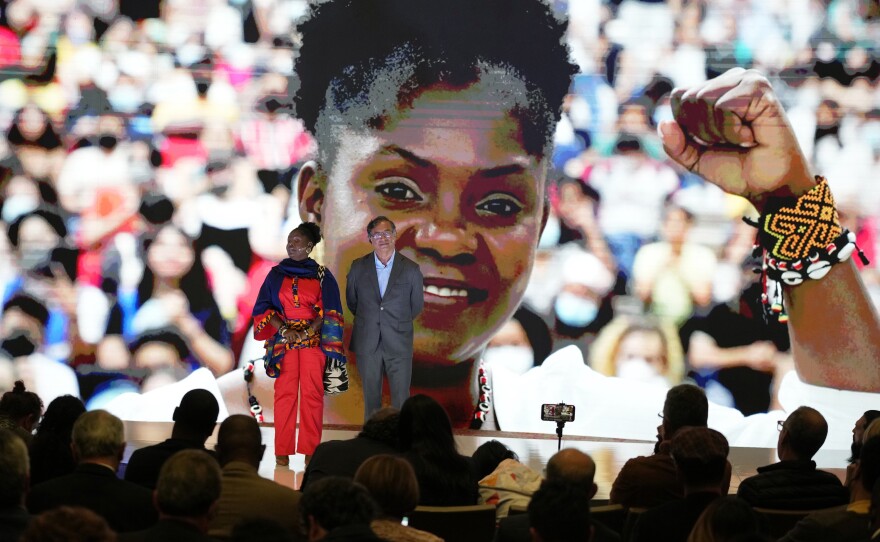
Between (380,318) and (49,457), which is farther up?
(380,318)

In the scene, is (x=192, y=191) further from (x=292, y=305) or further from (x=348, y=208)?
(x=292, y=305)

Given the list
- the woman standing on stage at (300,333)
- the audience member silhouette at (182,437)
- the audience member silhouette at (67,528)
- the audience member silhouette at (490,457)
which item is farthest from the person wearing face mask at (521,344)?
the audience member silhouette at (67,528)

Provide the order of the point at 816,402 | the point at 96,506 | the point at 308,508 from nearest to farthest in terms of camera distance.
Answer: the point at 308,508
the point at 96,506
the point at 816,402

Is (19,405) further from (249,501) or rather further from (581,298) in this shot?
(581,298)

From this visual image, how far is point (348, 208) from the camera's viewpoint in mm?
7699

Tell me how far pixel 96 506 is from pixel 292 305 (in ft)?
9.20

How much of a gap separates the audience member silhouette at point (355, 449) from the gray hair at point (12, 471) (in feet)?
3.03

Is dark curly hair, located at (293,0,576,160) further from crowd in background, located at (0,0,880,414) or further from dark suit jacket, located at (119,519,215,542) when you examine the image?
dark suit jacket, located at (119,519,215,542)

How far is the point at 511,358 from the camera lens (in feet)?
25.1

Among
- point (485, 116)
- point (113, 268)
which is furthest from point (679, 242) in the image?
point (113, 268)

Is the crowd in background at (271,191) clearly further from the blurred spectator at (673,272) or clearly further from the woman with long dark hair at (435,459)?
the woman with long dark hair at (435,459)

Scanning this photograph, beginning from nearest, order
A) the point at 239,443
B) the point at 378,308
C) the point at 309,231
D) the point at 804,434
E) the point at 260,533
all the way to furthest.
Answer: the point at 260,533 → the point at 239,443 → the point at 804,434 → the point at 309,231 → the point at 378,308

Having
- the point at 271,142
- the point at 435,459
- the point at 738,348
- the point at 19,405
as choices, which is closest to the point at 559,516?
the point at 435,459

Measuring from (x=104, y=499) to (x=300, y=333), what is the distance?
277cm
